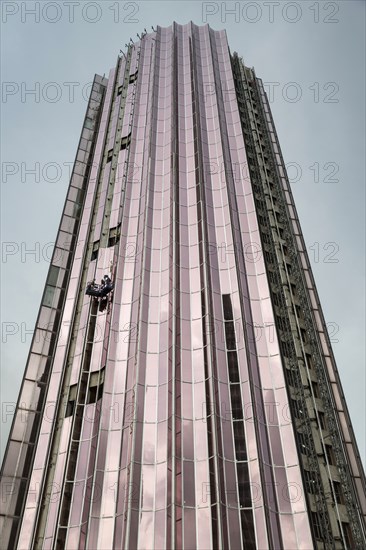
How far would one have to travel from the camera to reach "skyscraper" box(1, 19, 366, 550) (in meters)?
38.3

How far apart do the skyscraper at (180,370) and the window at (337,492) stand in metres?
0.15

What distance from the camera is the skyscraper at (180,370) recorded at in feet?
126

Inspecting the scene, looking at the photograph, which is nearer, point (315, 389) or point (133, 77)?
point (315, 389)

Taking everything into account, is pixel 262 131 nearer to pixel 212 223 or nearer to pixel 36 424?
pixel 212 223

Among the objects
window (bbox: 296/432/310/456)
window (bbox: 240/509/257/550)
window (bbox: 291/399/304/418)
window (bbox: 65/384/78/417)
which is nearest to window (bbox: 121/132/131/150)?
window (bbox: 65/384/78/417)

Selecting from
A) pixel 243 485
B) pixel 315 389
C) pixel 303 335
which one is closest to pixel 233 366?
pixel 243 485

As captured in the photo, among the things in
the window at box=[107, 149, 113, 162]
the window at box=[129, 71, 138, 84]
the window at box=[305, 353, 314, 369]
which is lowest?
the window at box=[305, 353, 314, 369]

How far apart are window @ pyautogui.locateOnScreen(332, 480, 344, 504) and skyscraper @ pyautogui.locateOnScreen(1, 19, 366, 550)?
0.51ft

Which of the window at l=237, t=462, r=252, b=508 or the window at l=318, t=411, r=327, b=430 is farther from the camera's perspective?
the window at l=318, t=411, r=327, b=430

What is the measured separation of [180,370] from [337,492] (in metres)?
15.5

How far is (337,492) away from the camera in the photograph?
4541 cm

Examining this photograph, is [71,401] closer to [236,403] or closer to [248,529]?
[236,403]

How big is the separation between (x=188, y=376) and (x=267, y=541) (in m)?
13.4

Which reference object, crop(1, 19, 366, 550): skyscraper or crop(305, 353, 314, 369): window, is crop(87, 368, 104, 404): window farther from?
crop(305, 353, 314, 369): window
